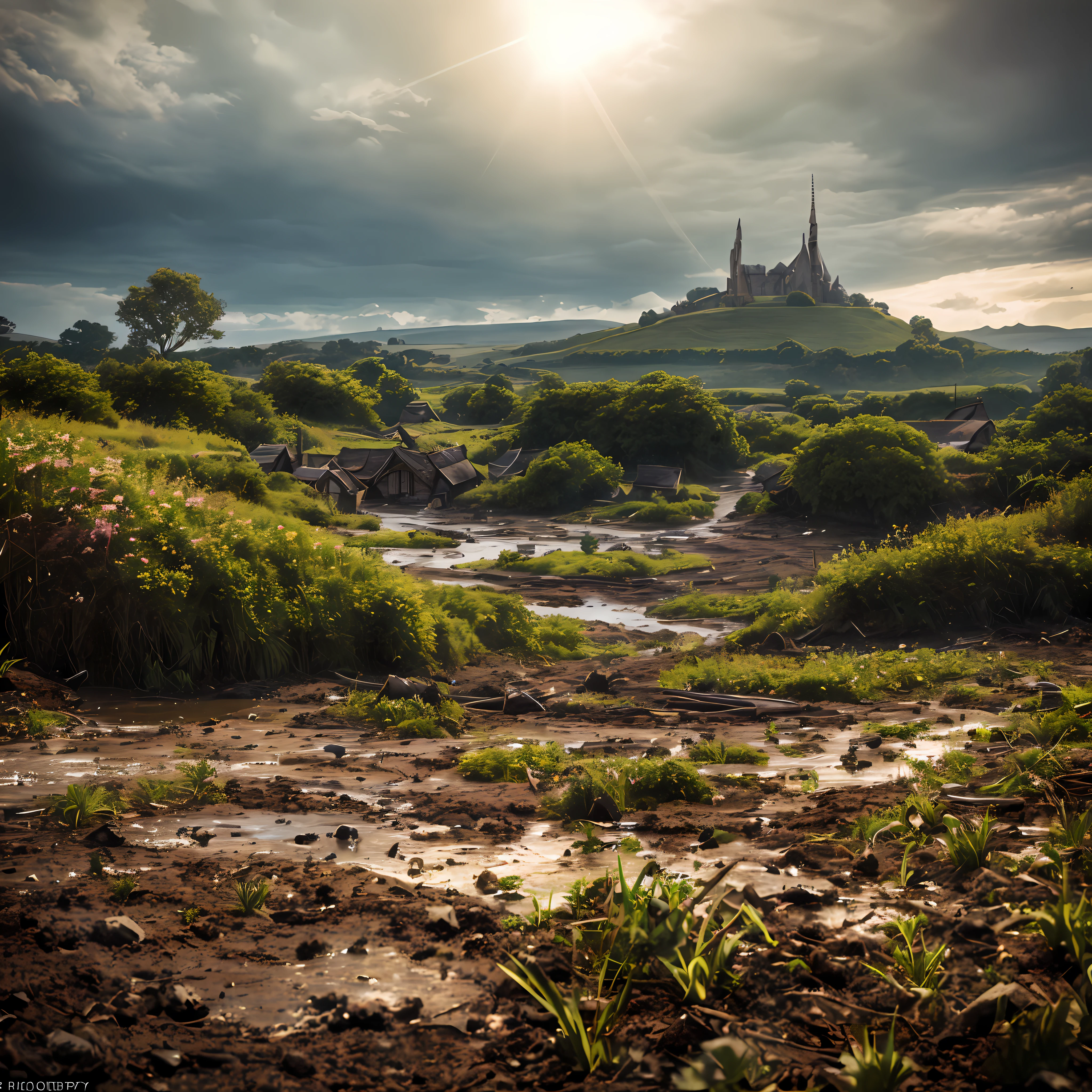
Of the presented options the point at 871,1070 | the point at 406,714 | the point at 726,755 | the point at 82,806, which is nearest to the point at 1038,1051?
the point at 871,1070

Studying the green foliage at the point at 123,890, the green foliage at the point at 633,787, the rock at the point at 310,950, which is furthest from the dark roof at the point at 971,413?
the green foliage at the point at 123,890

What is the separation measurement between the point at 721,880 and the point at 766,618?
45.9 ft

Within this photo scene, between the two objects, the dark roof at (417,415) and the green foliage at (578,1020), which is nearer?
the green foliage at (578,1020)

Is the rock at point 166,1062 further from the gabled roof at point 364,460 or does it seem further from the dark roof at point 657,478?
the gabled roof at point 364,460

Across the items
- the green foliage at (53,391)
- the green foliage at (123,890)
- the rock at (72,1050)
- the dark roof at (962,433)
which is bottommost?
the green foliage at (123,890)

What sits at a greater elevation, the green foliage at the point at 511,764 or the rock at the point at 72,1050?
the rock at the point at 72,1050

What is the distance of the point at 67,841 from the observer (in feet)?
19.0

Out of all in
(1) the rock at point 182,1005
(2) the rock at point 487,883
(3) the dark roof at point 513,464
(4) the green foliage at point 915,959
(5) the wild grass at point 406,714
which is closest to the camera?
(1) the rock at point 182,1005

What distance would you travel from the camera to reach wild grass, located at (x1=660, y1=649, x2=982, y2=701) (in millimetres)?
13000

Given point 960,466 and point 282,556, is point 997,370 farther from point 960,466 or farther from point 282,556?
point 282,556

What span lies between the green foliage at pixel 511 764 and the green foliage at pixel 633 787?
0.65 m

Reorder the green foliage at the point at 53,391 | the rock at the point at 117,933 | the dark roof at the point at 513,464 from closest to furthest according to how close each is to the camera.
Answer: the rock at the point at 117,933 < the green foliage at the point at 53,391 < the dark roof at the point at 513,464

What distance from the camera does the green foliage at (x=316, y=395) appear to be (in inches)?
3570

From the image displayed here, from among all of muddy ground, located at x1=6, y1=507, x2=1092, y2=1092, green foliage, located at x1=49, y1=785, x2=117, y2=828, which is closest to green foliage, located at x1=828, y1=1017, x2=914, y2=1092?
muddy ground, located at x1=6, y1=507, x2=1092, y2=1092
